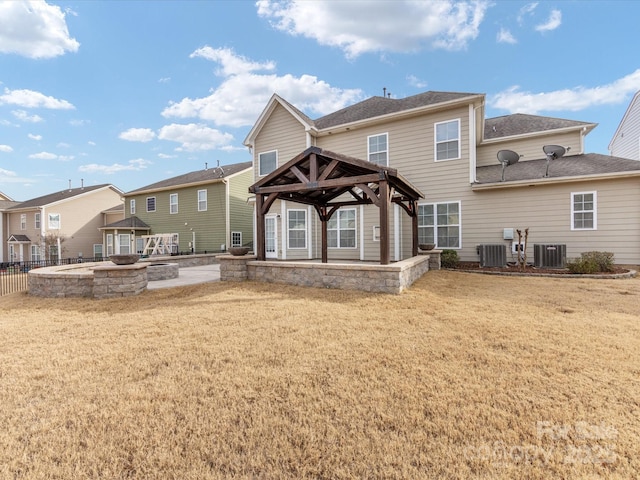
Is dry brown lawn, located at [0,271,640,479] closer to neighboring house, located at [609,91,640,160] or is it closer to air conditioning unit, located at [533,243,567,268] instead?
air conditioning unit, located at [533,243,567,268]

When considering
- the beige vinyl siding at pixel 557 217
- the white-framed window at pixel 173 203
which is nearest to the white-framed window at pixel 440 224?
the beige vinyl siding at pixel 557 217

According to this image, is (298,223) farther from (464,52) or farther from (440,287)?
(464,52)

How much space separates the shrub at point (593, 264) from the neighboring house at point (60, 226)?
108 ft

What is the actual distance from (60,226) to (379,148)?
1123 inches

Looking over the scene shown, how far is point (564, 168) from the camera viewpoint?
423 inches

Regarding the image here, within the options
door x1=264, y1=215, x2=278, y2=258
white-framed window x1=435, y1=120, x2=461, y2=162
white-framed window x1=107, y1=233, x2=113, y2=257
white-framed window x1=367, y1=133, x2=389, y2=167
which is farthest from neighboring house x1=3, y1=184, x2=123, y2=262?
white-framed window x1=435, y1=120, x2=461, y2=162

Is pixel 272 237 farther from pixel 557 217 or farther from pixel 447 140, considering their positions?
pixel 557 217

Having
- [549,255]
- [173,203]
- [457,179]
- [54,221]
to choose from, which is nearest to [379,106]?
[457,179]

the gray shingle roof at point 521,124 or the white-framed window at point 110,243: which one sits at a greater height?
the gray shingle roof at point 521,124

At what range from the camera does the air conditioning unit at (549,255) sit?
961 centimetres

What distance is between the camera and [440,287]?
7.31 m

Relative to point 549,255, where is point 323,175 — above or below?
above

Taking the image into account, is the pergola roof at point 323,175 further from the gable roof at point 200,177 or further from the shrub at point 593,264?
the gable roof at point 200,177

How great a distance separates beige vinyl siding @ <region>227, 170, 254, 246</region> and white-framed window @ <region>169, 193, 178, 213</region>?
5012 millimetres
